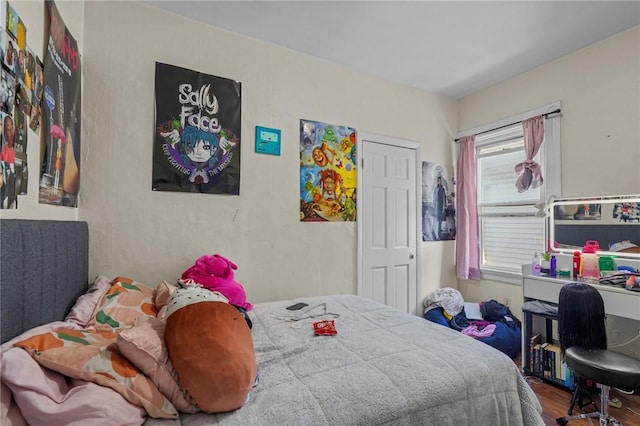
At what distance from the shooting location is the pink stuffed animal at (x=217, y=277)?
2.08 m

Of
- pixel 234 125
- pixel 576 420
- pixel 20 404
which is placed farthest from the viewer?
pixel 234 125

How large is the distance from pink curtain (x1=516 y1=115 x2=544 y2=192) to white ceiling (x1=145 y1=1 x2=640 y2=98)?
612mm

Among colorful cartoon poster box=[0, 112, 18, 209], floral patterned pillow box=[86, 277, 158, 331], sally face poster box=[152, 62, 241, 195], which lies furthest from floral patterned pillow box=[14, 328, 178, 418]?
sally face poster box=[152, 62, 241, 195]

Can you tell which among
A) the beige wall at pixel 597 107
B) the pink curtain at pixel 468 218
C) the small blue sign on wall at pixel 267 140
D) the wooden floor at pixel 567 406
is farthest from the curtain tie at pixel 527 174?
the small blue sign on wall at pixel 267 140

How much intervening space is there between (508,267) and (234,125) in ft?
10.9

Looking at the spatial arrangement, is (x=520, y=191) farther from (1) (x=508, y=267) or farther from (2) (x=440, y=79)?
(2) (x=440, y=79)

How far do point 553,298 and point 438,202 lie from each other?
161cm

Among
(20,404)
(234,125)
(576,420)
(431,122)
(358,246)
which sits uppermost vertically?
(431,122)

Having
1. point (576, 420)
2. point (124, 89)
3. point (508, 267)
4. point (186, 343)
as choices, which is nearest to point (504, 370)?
point (576, 420)

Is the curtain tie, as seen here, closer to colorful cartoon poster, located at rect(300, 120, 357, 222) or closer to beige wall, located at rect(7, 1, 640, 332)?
beige wall, located at rect(7, 1, 640, 332)

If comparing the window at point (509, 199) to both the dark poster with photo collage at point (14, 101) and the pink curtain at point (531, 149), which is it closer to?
the pink curtain at point (531, 149)

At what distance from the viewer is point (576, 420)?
195 centimetres

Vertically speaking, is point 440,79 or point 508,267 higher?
point 440,79

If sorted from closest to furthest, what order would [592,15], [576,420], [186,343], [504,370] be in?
1. [186,343]
2. [504,370]
3. [576,420]
4. [592,15]
